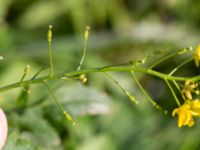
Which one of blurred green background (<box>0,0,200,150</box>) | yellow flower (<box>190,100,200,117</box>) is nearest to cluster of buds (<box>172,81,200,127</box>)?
yellow flower (<box>190,100,200,117</box>)

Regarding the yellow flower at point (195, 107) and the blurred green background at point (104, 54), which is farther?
the blurred green background at point (104, 54)

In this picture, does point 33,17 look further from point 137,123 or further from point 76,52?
point 137,123

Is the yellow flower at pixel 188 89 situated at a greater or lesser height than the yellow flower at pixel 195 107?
greater

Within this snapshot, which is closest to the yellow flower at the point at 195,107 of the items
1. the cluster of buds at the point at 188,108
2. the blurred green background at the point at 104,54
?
the cluster of buds at the point at 188,108

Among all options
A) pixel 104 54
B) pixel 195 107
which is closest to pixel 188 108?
pixel 195 107

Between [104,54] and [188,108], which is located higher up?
[188,108]

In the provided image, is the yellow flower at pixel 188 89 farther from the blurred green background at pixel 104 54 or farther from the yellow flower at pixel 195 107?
the blurred green background at pixel 104 54

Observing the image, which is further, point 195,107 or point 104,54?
point 104,54

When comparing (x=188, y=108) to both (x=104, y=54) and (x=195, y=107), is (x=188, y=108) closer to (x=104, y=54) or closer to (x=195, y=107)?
(x=195, y=107)
